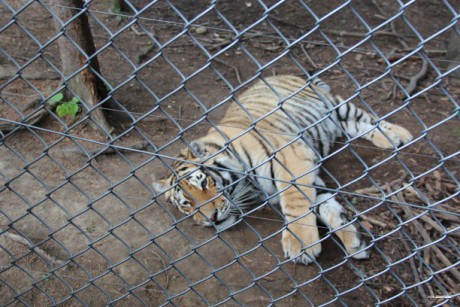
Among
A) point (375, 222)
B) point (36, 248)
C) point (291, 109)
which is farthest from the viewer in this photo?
point (291, 109)

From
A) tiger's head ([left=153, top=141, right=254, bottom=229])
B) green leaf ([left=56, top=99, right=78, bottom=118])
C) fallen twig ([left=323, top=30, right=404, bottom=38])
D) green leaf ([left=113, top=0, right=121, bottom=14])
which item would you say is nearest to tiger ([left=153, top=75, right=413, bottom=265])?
tiger's head ([left=153, top=141, right=254, bottom=229])

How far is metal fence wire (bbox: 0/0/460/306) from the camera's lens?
1609 millimetres

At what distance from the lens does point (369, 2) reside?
4988 millimetres

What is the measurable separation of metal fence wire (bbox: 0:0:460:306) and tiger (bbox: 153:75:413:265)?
84 millimetres

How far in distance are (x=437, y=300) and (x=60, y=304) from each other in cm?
176

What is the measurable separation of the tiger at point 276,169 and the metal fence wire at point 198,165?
0.27 feet

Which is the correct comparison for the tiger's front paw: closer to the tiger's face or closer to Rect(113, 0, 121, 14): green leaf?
the tiger's face

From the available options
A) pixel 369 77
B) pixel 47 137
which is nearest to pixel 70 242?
pixel 47 137

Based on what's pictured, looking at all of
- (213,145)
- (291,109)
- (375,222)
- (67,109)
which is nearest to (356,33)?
(291,109)

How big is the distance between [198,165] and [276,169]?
1.36 meters

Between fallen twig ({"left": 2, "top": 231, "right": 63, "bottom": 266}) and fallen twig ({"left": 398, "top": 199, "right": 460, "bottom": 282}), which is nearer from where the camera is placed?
fallen twig ({"left": 398, "top": 199, "right": 460, "bottom": 282})

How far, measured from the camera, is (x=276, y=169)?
115 inches

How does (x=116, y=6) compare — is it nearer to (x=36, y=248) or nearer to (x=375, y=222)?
(x=36, y=248)

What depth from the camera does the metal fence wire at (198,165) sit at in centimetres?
161
